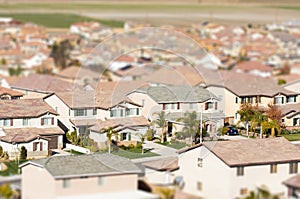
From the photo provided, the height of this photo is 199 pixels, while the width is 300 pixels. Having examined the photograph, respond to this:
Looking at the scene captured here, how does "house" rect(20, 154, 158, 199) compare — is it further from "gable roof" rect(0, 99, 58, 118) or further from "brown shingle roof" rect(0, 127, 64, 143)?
"gable roof" rect(0, 99, 58, 118)

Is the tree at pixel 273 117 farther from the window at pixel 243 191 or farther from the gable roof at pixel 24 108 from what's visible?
the window at pixel 243 191

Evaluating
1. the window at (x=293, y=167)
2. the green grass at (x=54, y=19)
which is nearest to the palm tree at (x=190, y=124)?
the window at (x=293, y=167)

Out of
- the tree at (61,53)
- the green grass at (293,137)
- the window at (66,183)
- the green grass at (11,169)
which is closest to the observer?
the window at (66,183)

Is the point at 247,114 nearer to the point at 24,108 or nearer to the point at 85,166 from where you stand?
the point at 24,108

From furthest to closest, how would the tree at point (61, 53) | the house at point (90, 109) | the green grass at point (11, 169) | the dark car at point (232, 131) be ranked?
1. the tree at point (61, 53)
2. the dark car at point (232, 131)
3. the house at point (90, 109)
4. the green grass at point (11, 169)

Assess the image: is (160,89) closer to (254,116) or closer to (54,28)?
(254,116)

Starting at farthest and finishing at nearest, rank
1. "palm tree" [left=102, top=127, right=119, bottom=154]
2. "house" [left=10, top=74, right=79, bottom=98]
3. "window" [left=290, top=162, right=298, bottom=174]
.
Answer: "house" [left=10, top=74, right=79, bottom=98]
"palm tree" [left=102, top=127, right=119, bottom=154]
"window" [left=290, top=162, right=298, bottom=174]

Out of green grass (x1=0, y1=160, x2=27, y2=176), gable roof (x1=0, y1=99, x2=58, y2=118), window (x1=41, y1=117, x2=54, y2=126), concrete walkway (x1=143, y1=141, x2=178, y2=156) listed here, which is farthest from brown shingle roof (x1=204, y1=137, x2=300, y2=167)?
gable roof (x1=0, y1=99, x2=58, y2=118)
